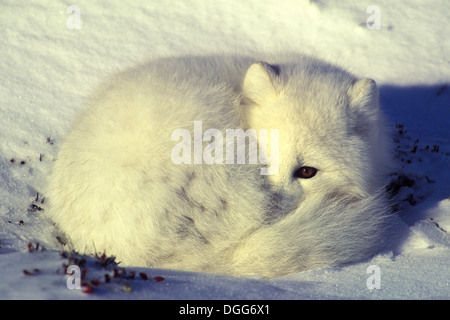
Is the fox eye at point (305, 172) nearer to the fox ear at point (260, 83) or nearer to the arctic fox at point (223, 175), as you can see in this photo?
the arctic fox at point (223, 175)

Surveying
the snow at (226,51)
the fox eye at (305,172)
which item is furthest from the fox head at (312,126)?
the snow at (226,51)

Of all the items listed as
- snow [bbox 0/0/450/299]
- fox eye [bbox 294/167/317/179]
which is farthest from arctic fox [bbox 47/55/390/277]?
snow [bbox 0/0/450/299]

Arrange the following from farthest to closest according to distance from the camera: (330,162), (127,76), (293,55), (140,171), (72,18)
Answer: (72,18) → (293,55) → (127,76) → (330,162) → (140,171)

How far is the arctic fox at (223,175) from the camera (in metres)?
3.01

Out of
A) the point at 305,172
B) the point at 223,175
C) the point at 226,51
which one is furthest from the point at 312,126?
the point at 226,51

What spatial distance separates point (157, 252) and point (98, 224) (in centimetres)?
47

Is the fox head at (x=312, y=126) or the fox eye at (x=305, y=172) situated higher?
the fox head at (x=312, y=126)

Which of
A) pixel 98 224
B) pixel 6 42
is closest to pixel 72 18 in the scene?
pixel 6 42

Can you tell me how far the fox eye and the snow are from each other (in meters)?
0.70

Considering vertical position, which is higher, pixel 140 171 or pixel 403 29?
pixel 403 29

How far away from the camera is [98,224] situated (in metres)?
3.15

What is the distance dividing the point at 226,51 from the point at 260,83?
253 cm

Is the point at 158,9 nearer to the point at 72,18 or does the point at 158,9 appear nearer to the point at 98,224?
the point at 72,18

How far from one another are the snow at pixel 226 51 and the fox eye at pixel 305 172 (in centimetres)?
70
